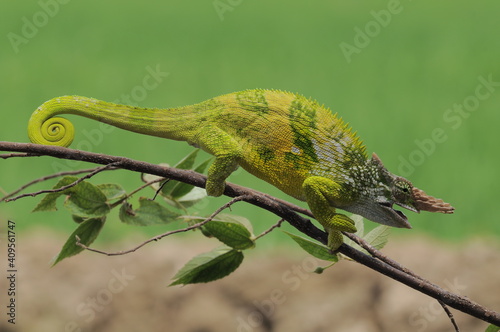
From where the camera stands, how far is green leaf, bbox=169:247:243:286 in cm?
114

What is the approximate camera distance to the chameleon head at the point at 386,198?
114 centimetres

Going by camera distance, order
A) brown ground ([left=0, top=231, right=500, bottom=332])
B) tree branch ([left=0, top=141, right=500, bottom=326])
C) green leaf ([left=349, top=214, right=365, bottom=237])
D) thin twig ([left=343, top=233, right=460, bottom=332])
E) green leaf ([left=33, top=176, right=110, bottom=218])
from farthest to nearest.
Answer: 1. brown ground ([left=0, top=231, right=500, bottom=332])
2. green leaf ([left=349, top=214, right=365, bottom=237])
3. green leaf ([left=33, top=176, right=110, bottom=218])
4. thin twig ([left=343, top=233, right=460, bottom=332])
5. tree branch ([left=0, top=141, right=500, bottom=326])

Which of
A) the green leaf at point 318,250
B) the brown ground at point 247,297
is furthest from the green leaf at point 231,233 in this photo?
Answer: the brown ground at point 247,297

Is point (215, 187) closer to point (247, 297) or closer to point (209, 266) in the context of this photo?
point (209, 266)

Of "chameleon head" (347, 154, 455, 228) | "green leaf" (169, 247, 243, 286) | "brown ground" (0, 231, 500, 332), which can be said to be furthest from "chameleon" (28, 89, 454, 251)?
"brown ground" (0, 231, 500, 332)

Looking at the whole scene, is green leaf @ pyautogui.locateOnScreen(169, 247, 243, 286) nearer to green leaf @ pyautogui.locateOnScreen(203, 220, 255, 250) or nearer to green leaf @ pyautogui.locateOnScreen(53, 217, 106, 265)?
green leaf @ pyautogui.locateOnScreen(203, 220, 255, 250)

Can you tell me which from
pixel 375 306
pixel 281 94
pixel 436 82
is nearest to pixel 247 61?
pixel 436 82

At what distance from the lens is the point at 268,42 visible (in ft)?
18.9

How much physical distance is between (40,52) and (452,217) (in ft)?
13.0

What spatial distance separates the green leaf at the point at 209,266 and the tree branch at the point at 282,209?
14 cm

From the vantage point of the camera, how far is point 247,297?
3.87 metres

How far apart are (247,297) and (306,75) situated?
2185 millimetres

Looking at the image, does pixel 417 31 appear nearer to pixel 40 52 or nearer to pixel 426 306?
pixel 426 306

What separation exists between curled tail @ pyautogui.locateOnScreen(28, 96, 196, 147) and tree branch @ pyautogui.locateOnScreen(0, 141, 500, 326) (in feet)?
0.36
